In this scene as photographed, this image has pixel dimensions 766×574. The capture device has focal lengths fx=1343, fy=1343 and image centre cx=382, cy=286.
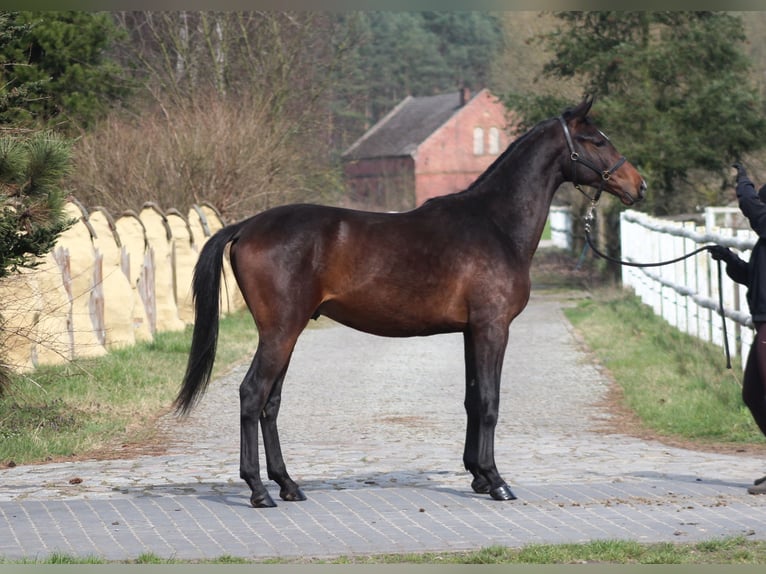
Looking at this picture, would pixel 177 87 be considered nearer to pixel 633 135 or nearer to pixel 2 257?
pixel 633 135

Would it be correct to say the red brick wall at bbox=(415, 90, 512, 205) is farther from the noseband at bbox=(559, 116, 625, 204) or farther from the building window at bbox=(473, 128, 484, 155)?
the noseband at bbox=(559, 116, 625, 204)

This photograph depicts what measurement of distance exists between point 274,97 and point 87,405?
81.9 ft

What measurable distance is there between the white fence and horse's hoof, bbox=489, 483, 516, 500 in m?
6.60

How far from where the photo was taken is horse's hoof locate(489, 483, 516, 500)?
27.6ft

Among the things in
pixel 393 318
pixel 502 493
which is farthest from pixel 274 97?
pixel 502 493

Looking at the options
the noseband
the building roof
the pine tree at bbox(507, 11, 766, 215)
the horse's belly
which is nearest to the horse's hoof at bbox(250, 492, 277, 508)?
the horse's belly

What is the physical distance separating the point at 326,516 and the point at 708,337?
35.5ft

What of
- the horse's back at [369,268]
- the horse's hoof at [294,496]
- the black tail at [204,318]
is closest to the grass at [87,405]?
the black tail at [204,318]

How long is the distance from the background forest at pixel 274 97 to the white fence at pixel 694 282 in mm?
5774

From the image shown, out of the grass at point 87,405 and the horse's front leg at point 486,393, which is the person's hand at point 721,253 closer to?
the horse's front leg at point 486,393

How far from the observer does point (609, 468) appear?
9750mm

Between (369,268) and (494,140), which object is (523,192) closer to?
(369,268)

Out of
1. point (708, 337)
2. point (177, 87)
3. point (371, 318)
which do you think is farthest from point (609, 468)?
point (177, 87)

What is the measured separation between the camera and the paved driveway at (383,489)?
7.22 meters
